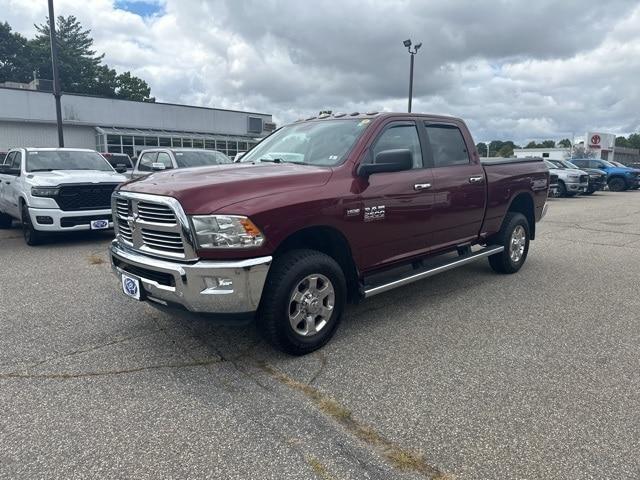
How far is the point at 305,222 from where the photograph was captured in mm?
3615

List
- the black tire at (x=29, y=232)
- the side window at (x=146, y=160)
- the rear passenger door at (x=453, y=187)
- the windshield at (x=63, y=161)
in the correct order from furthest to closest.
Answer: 1. the side window at (x=146, y=160)
2. the windshield at (x=63, y=161)
3. the black tire at (x=29, y=232)
4. the rear passenger door at (x=453, y=187)

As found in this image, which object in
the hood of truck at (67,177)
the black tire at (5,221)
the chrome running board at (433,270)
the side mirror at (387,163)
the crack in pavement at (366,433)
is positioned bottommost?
the crack in pavement at (366,433)

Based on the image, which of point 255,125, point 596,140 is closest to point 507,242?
point 255,125

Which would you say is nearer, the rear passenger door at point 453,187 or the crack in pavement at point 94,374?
the crack in pavement at point 94,374

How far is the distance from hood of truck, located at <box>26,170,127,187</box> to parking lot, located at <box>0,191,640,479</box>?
2.99 metres

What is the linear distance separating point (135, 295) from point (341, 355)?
1.68 meters

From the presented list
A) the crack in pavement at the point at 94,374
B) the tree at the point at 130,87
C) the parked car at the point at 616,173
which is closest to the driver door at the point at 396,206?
the crack in pavement at the point at 94,374

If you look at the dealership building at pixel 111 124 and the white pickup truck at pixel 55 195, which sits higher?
the dealership building at pixel 111 124

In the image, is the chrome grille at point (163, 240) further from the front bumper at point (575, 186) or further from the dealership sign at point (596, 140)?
the dealership sign at point (596, 140)

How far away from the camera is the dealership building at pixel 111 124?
33156 millimetres

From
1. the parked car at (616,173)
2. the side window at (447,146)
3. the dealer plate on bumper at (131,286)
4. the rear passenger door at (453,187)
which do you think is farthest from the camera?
the parked car at (616,173)

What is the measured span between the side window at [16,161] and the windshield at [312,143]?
6225 millimetres

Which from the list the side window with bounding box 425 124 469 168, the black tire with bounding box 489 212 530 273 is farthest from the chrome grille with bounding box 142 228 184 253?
the black tire with bounding box 489 212 530 273

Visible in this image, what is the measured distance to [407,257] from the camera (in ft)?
15.4
